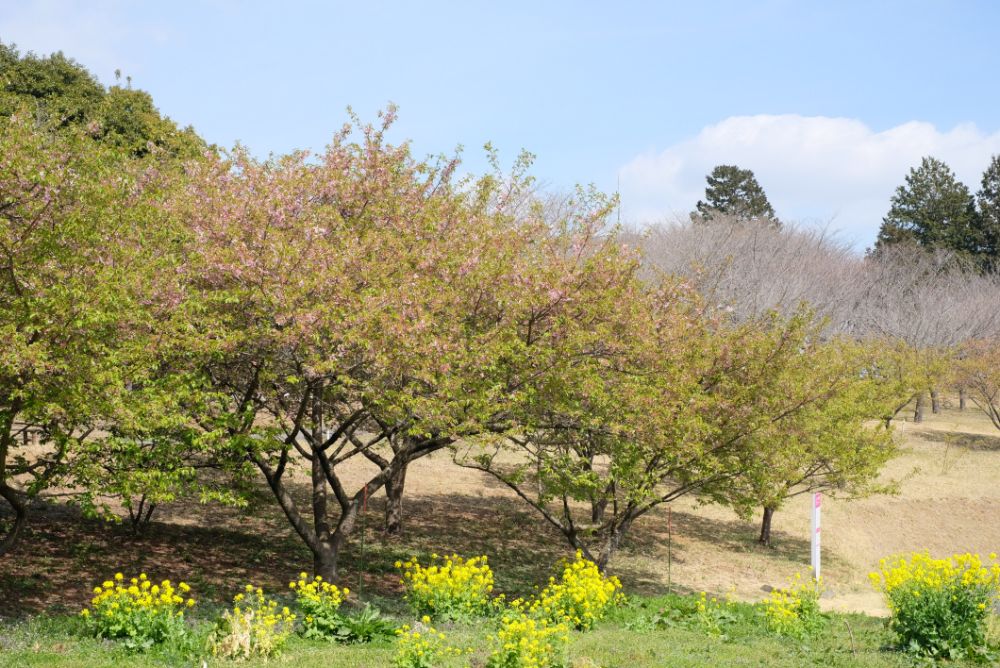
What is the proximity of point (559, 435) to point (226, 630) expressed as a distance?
6772mm

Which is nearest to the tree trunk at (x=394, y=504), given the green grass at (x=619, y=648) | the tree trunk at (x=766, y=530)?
the green grass at (x=619, y=648)

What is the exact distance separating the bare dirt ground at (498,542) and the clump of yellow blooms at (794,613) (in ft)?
21.0

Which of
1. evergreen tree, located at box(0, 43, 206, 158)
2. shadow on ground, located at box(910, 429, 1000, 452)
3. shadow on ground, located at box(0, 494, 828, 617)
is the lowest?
shadow on ground, located at box(0, 494, 828, 617)

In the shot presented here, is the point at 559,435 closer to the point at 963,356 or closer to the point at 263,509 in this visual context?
the point at 263,509

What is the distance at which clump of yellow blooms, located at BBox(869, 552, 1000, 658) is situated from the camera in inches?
334

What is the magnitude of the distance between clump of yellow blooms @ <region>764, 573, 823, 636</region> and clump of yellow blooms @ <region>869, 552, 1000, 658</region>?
1052 mm

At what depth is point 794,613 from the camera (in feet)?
32.2

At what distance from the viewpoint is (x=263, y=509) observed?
1912 cm

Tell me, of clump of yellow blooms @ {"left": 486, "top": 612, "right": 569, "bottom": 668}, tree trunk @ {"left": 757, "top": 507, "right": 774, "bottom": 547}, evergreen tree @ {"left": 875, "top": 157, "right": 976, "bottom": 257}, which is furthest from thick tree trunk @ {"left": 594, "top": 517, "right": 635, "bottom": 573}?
evergreen tree @ {"left": 875, "top": 157, "right": 976, "bottom": 257}

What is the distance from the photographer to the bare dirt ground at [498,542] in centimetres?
1370

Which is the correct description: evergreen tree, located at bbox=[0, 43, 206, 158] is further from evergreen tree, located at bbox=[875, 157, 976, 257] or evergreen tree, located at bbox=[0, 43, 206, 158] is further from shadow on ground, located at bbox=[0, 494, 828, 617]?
evergreen tree, located at bbox=[875, 157, 976, 257]

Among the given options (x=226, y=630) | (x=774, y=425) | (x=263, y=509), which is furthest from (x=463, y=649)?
(x=263, y=509)

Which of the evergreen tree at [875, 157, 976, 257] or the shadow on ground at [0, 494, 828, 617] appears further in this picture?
the evergreen tree at [875, 157, 976, 257]

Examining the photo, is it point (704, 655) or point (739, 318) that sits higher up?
point (739, 318)
